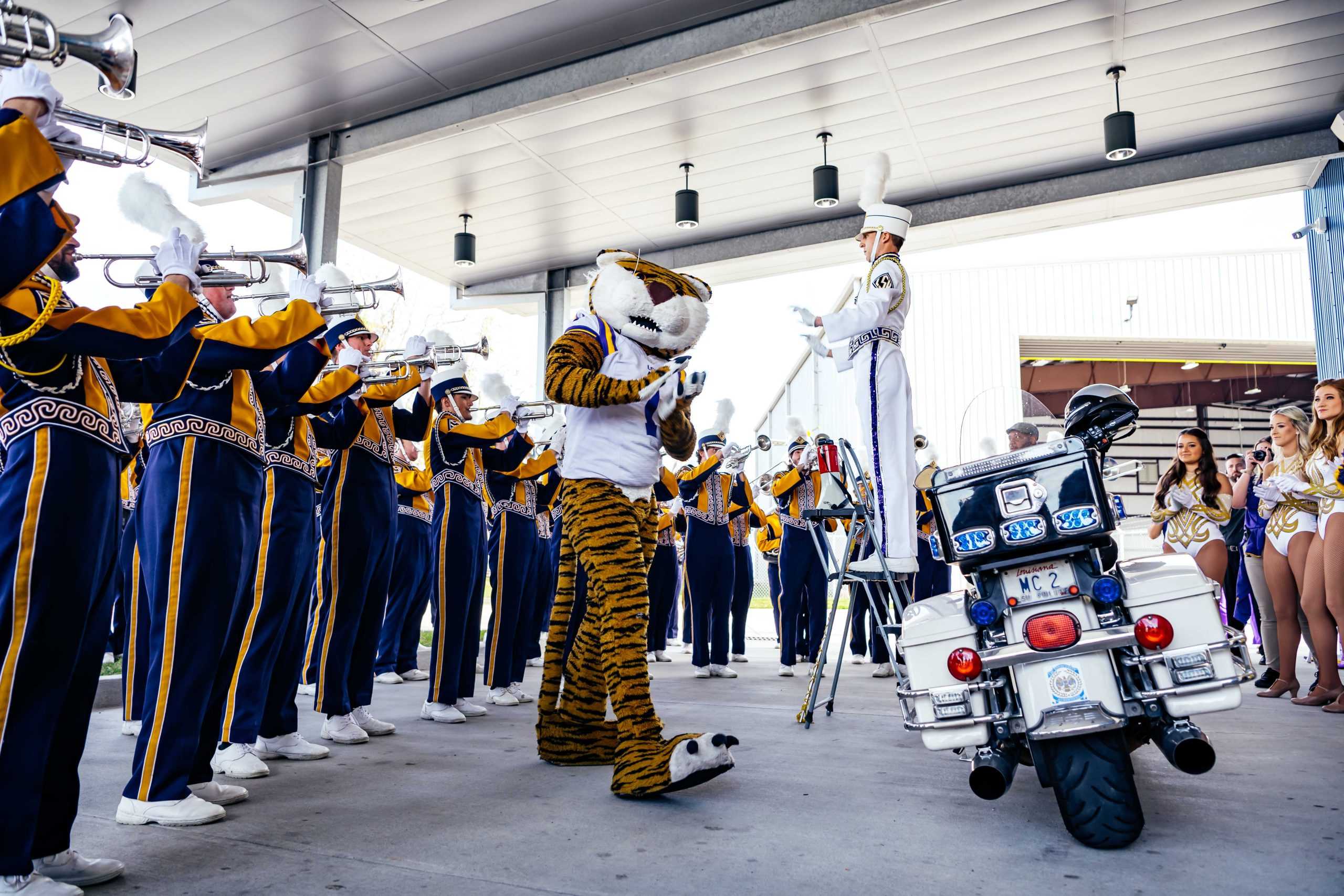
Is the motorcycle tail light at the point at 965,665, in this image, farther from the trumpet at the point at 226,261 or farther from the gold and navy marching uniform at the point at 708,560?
the gold and navy marching uniform at the point at 708,560

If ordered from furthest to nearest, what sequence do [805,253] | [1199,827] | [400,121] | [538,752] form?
[805,253]
[400,121]
[538,752]
[1199,827]

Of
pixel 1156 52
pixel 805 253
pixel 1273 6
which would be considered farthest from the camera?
pixel 805 253

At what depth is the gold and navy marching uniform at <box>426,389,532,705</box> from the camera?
4.67 metres

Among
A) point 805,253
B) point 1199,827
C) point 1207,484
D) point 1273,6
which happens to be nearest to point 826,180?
point 805,253

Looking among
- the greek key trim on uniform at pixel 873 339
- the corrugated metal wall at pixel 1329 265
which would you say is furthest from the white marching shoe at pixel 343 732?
the corrugated metal wall at pixel 1329 265

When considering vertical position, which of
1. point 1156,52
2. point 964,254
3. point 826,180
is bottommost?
point 826,180

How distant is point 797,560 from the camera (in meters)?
7.39

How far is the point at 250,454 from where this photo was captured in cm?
293

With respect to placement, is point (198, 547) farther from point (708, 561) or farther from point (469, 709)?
point (708, 561)

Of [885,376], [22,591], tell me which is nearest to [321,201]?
[885,376]

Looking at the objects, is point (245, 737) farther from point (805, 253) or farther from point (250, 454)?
point (805, 253)

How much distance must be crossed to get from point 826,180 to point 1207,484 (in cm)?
363

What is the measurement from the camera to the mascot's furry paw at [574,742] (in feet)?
11.2

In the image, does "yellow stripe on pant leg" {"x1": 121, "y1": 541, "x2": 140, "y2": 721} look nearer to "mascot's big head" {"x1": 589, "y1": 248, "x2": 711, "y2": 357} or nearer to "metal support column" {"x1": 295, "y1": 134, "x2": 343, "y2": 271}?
"mascot's big head" {"x1": 589, "y1": 248, "x2": 711, "y2": 357}
